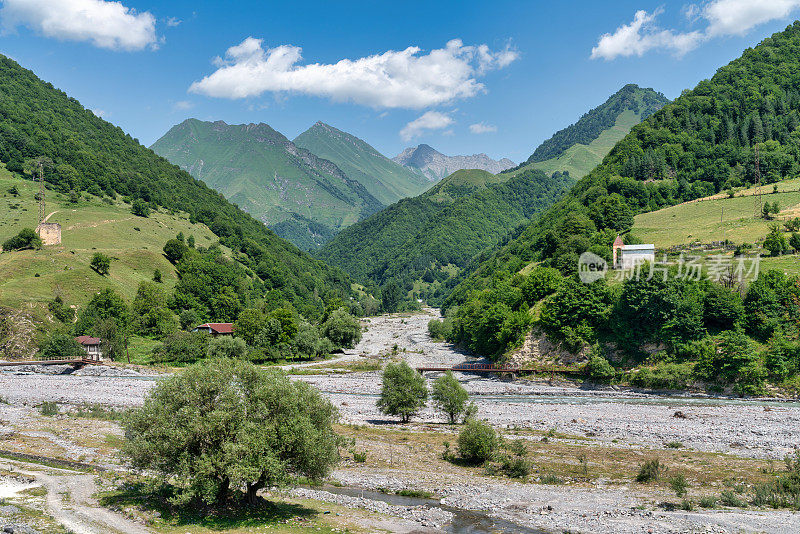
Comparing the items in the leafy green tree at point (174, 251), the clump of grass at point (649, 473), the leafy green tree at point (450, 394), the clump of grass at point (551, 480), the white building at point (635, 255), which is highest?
the leafy green tree at point (174, 251)

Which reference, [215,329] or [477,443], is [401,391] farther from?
[215,329]

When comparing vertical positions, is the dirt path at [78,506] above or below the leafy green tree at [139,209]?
below

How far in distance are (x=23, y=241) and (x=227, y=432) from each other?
397 feet

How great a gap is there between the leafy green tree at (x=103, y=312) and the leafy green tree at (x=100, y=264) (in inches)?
516

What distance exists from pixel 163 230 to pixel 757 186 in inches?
6595

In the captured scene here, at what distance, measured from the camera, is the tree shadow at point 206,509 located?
982 inches

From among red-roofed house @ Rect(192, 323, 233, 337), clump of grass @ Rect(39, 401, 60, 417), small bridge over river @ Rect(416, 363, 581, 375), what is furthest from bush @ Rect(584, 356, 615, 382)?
red-roofed house @ Rect(192, 323, 233, 337)

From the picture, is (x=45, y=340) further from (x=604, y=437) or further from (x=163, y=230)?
(x=604, y=437)

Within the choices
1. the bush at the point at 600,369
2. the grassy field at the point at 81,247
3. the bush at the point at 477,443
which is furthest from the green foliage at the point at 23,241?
the bush at the point at 600,369

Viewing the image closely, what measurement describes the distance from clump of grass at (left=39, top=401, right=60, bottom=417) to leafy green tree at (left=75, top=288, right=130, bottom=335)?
40.0 metres

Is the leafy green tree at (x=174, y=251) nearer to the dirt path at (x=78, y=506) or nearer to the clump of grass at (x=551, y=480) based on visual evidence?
the dirt path at (x=78, y=506)

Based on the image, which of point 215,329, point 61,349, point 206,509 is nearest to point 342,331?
point 215,329

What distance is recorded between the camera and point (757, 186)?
13650 centimetres

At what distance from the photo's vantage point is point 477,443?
40094mm
